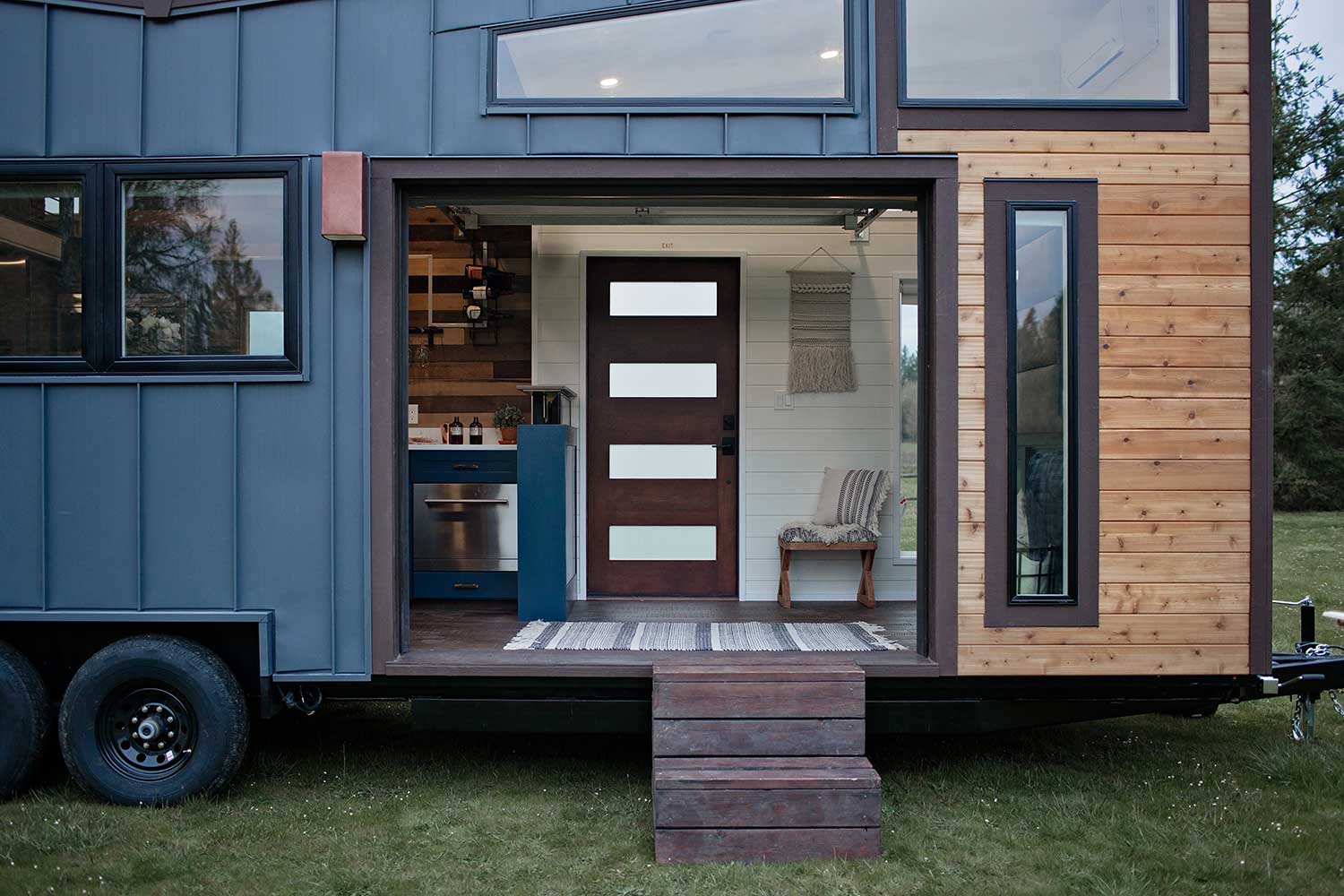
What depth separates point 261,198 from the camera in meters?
3.63

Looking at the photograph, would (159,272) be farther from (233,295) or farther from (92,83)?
(92,83)

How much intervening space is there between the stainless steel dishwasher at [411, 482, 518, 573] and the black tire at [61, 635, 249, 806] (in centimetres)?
Answer: 194

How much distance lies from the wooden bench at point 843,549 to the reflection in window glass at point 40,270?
344 cm

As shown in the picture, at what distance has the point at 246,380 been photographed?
3.60 m

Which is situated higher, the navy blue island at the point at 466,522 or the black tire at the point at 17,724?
the navy blue island at the point at 466,522

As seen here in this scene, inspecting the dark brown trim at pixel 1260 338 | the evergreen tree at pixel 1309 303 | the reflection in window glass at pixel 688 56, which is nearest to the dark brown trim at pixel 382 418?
the reflection in window glass at pixel 688 56

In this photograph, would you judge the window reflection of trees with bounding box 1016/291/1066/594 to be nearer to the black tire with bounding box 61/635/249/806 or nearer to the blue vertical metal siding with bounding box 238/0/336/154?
the blue vertical metal siding with bounding box 238/0/336/154

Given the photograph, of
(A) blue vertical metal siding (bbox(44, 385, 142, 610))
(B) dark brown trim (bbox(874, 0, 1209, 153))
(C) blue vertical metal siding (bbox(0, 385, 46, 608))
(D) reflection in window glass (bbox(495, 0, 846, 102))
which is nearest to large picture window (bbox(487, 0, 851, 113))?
(D) reflection in window glass (bbox(495, 0, 846, 102))

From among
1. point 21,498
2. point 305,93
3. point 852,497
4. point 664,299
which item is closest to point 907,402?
point 852,497

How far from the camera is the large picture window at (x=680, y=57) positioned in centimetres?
363

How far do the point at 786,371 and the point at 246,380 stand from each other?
3.03 metres

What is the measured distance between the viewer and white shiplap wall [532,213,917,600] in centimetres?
571

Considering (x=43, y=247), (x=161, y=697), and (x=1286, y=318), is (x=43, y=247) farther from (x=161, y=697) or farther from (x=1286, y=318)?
(x=1286, y=318)

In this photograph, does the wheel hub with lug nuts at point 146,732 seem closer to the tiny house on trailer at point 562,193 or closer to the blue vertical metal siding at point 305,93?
the tiny house on trailer at point 562,193
